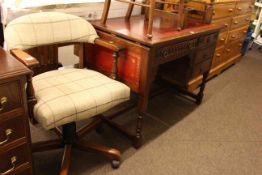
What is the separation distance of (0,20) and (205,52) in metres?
1.48

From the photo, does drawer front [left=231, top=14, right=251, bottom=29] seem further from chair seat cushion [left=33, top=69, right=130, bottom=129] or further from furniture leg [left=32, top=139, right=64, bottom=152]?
furniture leg [left=32, top=139, right=64, bottom=152]

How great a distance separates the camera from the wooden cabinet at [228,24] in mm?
2242

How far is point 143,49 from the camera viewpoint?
134 cm

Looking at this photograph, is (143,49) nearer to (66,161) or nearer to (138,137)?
(138,137)

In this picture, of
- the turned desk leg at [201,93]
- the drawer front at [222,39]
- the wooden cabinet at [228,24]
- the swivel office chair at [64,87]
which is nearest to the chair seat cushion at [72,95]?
the swivel office chair at [64,87]

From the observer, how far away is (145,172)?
4.75ft

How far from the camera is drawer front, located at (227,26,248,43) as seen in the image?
9.23 ft

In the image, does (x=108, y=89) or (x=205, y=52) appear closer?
(x=108, y=89)

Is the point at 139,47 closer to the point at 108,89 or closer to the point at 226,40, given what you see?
the point at 108,89

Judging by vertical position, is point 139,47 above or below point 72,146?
above

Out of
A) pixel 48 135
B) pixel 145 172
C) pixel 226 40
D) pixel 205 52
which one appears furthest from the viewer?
pixel 226 40

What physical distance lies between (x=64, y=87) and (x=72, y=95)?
9 centimetres

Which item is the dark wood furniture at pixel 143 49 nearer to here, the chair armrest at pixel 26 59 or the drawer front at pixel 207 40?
the drawer front at pixel 207 40

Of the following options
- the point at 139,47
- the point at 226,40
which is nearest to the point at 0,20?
the point at 139,47
